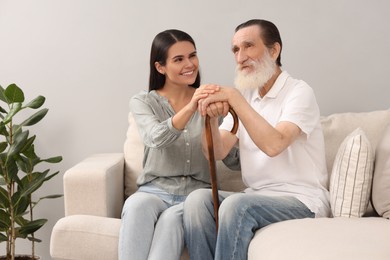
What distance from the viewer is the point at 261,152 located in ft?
8.60

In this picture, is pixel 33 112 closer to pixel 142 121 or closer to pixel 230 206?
pixel 142 121

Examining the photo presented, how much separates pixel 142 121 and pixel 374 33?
1332 millimetres

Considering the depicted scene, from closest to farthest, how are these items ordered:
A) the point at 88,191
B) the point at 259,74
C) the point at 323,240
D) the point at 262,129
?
1. the point at 323,240
2. the point at 262,129
3. the point at 259,74
4. the point at 88,191

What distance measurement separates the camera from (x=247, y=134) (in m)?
2.69

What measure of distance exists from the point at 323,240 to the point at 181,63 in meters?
1.13

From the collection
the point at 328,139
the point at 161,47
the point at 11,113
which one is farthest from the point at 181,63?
the point at 11,113

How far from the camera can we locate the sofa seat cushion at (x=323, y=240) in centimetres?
193

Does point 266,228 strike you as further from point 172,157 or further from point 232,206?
point 172,157

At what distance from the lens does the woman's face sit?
2.88 m

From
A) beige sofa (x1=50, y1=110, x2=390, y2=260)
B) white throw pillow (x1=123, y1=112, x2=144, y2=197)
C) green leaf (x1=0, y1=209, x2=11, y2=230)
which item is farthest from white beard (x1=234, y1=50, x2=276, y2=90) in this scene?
green leaf (x1=0, y1=209, x2=11, y2=230)

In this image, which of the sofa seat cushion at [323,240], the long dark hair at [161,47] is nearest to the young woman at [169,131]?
the long dark hair at [161,47]

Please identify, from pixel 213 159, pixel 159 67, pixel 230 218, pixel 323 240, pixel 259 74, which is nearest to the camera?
pixel 323 240

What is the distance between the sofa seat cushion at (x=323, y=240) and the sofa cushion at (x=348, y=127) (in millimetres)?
631

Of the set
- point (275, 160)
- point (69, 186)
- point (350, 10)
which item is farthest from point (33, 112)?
point (350, 10)
